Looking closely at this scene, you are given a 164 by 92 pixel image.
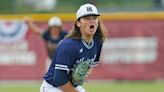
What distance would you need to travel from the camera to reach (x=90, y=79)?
19.2m

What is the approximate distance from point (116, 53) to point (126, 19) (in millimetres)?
998

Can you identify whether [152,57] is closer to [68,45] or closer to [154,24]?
[154,24]

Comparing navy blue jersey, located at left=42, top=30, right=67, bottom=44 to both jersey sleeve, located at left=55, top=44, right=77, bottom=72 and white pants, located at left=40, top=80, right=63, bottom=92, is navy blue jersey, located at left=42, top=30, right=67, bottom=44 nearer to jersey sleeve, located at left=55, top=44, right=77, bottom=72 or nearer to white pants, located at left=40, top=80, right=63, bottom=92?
white pants, located at left=40, top=80, right=63, bottom=92

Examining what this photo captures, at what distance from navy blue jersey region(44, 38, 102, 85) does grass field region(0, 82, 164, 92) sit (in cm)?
796

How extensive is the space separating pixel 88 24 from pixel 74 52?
355 mm

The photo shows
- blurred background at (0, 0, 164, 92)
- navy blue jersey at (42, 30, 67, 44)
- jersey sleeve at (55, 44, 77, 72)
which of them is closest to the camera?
jersey sleeve at (55, 44, 77, 72)

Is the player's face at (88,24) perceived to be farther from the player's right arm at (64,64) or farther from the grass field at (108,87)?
the grass field at (108,87)

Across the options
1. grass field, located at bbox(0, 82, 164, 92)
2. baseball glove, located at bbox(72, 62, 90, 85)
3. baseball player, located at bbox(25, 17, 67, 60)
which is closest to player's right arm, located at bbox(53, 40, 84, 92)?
baseball glove, located at bbox(72, 62, 90, 85)

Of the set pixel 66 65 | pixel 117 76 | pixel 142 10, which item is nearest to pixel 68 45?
pixel 66 65

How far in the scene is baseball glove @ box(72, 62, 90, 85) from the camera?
8.13 metres

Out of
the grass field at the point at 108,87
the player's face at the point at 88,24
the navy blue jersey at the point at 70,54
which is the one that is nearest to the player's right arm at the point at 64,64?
the navy blue jersey at the point at 70,54

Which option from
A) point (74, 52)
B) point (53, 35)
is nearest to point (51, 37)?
point (53, 35)

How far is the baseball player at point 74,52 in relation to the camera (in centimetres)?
789

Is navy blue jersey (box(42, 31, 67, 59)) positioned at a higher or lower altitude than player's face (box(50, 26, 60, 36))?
lower
